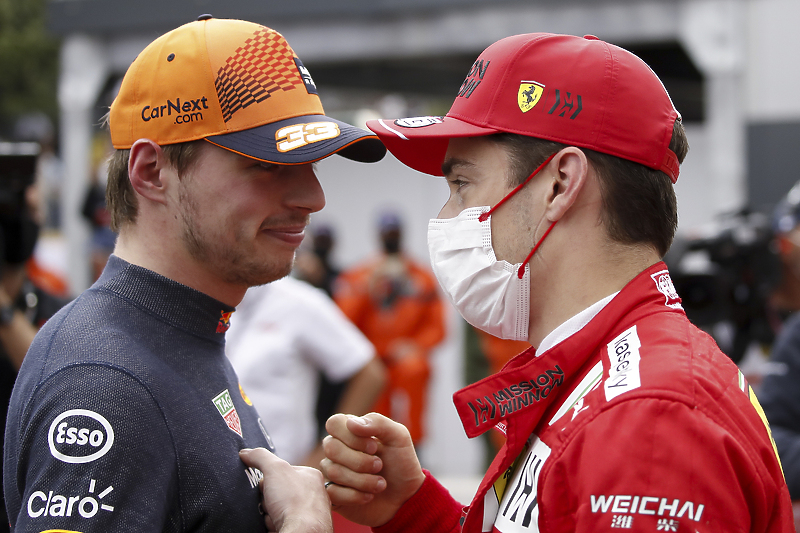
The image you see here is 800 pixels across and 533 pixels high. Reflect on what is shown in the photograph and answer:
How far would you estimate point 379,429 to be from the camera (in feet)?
6.45

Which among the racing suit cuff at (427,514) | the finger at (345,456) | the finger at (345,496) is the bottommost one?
the racing suit cuff at (427,514)

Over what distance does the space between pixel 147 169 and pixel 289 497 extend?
821mm

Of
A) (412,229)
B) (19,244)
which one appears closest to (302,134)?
(19,244)

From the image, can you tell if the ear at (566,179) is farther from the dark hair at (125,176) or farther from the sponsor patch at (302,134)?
the dark hair at (125,176)

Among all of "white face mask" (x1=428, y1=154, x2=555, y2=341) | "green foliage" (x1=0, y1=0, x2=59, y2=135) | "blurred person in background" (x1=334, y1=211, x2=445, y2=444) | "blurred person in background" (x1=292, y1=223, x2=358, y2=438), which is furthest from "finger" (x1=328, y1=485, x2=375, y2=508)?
"green foliage" (x1=0, y1=0, x2=59, y2=135)

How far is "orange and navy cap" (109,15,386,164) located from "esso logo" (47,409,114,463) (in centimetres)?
67

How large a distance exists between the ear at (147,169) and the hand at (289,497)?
64cm

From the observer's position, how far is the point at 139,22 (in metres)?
7.79

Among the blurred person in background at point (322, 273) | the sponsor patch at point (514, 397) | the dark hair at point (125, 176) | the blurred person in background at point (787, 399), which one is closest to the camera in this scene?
the sponsor patch at point (514, 397)

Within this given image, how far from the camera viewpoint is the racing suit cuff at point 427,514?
2.07 metres

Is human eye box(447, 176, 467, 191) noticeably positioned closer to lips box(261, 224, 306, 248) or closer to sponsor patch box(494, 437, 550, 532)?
lips box(261, 224, 306, 248)

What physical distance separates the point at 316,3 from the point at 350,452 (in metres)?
6.32

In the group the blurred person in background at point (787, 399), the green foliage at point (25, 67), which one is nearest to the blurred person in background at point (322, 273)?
the blurred person in background at point (787, 399)

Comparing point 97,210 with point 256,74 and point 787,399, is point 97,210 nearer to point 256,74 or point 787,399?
point 256,74
